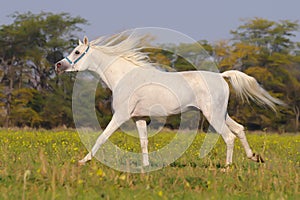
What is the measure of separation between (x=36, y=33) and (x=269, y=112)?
25005mm

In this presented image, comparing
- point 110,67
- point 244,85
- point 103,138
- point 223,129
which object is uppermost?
point 110,67

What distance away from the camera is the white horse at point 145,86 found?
1090 cm

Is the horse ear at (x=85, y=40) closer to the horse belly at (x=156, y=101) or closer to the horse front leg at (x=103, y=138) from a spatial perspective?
the horse belly at (x=156, y=101)

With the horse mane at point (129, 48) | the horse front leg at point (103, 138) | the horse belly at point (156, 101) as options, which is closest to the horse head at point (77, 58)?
the horse mane at point (129, 48)

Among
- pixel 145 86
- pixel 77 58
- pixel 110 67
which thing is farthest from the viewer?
pixel 77 58

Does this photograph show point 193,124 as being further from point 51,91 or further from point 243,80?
point 51,91

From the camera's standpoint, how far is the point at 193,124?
39.6 ft

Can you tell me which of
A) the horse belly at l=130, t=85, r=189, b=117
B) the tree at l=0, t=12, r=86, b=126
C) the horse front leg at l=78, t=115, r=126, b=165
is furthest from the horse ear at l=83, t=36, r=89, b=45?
the tree at l=0, t=12, r=86, b=126

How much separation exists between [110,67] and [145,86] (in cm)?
87

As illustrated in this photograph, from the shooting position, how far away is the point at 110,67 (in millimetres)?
11234

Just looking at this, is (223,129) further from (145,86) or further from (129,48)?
(129,48)

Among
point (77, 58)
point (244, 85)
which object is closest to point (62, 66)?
point (77, 58)

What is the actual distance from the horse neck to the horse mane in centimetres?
10

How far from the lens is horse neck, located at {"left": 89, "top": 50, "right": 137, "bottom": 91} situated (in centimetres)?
1115
